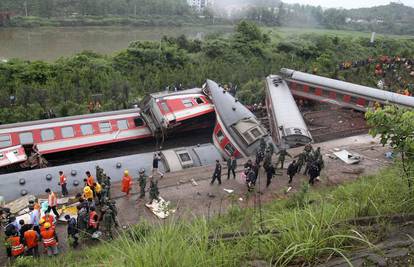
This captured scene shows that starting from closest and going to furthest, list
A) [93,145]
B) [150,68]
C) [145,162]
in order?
[145,162], [93,145], [150,68]

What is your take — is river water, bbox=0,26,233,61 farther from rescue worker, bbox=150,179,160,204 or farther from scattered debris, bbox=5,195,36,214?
rescue worker, bbox=150,179,160,204

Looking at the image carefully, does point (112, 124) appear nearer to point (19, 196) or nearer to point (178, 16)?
point (19, 196)

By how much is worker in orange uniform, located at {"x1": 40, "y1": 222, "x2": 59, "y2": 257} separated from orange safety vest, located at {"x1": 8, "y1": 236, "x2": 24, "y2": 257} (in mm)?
494

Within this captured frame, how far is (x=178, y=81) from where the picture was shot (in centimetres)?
2714

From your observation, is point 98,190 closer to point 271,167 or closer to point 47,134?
point 271,167

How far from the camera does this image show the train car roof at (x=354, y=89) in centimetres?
1845

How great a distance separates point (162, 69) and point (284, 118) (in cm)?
1736

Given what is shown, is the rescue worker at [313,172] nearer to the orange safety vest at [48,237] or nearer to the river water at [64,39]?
the orange safety vest at [48,237]

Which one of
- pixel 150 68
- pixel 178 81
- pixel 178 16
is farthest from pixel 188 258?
pixel 178 16

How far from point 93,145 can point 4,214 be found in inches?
283

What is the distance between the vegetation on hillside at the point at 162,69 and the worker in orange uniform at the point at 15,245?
1309 centimetres

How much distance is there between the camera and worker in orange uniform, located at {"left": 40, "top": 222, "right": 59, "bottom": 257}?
8453 millimetres

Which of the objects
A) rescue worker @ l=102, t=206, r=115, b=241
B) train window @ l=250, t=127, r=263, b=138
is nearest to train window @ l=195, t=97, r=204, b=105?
train window @ l=250, t=127, r=263, b=138

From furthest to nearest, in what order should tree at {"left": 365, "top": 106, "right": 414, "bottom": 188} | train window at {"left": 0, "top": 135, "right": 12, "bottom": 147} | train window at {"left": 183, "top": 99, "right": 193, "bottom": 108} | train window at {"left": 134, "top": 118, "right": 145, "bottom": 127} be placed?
train window at {"left": 183, "top": 99, "right": 193, "bottom": 108}, train window at {"left": 134, "top": 118, "right": 145, "bottom": 127}, train window at {"left": 0, "top": 135, "right": 12, "bottom": 147}, tree at {"left": 365, "top": 106, "right": 414, "bottom": 188}
